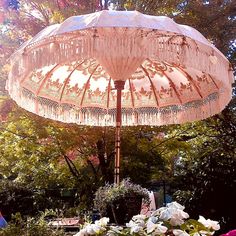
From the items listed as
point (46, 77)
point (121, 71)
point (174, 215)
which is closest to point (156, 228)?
point (174, 215)

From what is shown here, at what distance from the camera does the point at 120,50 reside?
3348mm

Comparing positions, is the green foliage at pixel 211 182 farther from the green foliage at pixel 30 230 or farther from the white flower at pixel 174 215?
the white flower at pixel 174 215

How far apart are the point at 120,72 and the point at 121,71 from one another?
0.06 ft

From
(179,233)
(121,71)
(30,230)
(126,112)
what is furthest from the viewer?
(126,112)

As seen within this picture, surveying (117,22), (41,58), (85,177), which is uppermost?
(117,22)

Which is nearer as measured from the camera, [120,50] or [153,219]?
[153,219]

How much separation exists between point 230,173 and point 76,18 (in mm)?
4879

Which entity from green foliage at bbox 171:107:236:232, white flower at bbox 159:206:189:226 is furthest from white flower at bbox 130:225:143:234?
green foliage at bbox 171:107:236:232

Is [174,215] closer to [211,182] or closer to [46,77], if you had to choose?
[46,77]

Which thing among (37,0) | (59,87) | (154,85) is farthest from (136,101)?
(37,0)

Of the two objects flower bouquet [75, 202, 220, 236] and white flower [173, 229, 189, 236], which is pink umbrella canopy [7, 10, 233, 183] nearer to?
flower bouquet [75, 202, 220, 236]

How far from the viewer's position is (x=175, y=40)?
3334 mm

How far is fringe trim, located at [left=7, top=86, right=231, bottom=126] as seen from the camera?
482 centimetres

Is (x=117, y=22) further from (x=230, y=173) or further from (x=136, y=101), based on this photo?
(x=230, y=173)
